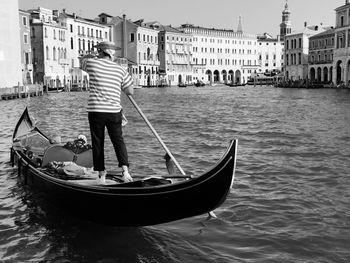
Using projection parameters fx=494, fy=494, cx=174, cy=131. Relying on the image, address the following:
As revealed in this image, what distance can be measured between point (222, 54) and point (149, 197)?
69.2 meters

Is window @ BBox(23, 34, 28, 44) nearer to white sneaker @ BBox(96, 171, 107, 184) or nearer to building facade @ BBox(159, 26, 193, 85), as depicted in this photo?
building facade @ BBox(159, 26, 193, 85)

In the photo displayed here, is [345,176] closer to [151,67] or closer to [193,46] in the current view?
[151,67]

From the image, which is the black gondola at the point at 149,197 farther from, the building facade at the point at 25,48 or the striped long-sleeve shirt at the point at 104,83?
the building facade at the point at 25,48

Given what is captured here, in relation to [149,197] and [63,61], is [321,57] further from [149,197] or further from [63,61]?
[149,197]

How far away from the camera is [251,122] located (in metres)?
13.4

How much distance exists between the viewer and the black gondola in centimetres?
316

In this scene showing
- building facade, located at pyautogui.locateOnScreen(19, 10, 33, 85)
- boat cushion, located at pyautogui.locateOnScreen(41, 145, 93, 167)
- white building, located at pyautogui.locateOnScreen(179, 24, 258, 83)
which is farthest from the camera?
white building, located at pyautogui.locateOnScreen(179, 24, 258, 83)

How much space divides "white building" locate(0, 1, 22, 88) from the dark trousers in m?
24.0

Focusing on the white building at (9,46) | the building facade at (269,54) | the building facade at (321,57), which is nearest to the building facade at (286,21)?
the building facade at (269,54)

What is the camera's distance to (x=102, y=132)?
3.81 meters

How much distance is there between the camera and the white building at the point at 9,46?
26391 mm

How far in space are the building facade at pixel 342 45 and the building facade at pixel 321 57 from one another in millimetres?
3512

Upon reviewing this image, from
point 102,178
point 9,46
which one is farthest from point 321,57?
point 102,178

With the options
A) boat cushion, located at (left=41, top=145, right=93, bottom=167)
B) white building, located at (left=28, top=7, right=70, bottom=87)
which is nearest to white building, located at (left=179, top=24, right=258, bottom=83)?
white building, located at (left=28, top=7, right=70, bottom=87)
